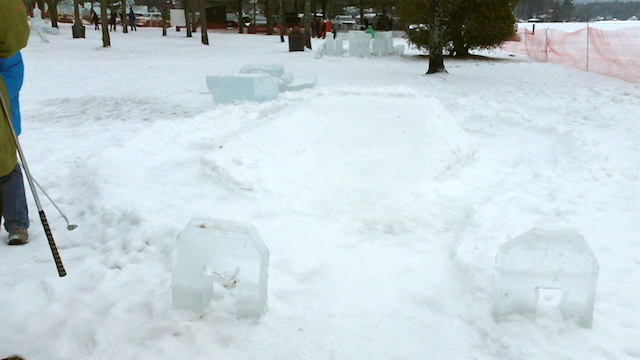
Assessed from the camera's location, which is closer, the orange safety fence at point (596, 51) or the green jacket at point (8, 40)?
the green jacket at point (8, 40)

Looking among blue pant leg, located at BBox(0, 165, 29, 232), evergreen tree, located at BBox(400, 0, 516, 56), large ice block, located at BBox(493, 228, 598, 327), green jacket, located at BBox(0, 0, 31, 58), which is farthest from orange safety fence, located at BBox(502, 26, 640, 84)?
green jacket, located at BBox(0, 0, 31, 58)

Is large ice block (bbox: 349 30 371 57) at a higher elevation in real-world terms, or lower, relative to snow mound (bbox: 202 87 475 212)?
higher

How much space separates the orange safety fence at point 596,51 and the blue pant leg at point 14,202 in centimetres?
1348

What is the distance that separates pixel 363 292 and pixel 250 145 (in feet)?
8.16

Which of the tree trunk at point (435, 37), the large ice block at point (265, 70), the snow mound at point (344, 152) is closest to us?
the snow mound at point (344, 152)

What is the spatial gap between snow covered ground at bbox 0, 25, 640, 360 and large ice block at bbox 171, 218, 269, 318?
11cm

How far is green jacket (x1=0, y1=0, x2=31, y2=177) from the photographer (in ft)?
8.57

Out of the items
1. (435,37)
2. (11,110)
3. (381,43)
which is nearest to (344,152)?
(11,110)

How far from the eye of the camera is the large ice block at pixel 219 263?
8.32 ft

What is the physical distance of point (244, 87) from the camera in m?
8.61

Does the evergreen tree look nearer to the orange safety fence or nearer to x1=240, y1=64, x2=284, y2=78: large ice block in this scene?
the orange safety fence

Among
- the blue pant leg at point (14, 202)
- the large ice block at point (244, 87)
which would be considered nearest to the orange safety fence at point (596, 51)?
the large ice block at point (244, 87)

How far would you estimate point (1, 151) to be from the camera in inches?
108

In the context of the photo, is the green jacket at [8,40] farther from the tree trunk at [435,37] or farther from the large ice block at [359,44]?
the large ice block at [359,44]
